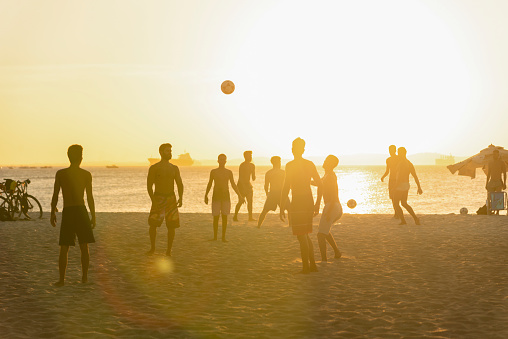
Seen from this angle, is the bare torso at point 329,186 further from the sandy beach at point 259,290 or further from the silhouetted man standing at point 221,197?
the silhouetted man standing at point 221,197

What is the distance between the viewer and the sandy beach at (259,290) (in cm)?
649

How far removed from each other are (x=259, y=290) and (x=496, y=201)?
15.9 metres

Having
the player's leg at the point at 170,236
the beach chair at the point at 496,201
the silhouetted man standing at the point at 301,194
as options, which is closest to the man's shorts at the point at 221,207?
the player's leg at the point at 170,236

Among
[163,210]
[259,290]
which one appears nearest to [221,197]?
[163,210]

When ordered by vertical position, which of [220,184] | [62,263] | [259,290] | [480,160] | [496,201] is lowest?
[259,290]

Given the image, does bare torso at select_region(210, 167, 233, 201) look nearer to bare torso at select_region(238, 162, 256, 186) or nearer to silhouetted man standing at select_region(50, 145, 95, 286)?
bare torso at select_region(238, 162, 256, 186)

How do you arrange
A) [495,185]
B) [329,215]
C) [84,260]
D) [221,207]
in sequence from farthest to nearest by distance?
[495,185], [221,207], [329,215], [84,260]

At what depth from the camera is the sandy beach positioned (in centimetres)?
649

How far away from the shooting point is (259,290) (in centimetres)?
863

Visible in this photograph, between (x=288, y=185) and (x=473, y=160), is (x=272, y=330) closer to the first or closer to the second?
(x=288, y=185)

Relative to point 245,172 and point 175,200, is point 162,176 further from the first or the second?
point 245,172

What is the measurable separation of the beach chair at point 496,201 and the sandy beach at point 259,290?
7.07m

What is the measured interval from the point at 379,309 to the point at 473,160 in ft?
62.1

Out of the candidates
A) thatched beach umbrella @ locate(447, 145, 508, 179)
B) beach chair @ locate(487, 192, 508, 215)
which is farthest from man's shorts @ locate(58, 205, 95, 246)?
thatched beach umbrella @ locate(447, 145, 508, 179)
